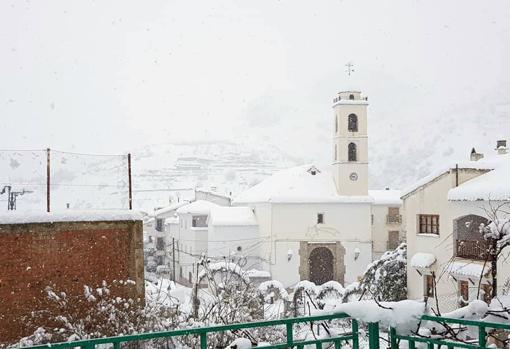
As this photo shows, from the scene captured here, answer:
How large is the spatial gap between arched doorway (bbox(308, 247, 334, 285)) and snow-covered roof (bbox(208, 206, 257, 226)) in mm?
4556

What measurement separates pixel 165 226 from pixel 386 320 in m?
47.4

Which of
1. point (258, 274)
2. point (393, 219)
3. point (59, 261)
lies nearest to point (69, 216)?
point (59, 261)

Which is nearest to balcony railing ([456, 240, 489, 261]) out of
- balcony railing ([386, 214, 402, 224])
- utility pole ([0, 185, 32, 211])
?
utility pole ([0, 185, 32, 211])

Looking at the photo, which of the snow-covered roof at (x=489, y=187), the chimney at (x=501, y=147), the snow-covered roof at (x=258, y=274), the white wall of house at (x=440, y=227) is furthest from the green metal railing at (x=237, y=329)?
the snow-covered roof at (x=258, y=274)

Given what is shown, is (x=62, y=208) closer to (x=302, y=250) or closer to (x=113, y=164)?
(x=113, y=164)

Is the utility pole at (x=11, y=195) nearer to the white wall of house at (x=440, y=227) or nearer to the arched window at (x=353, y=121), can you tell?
the white wall of house at (x=440, y=227)

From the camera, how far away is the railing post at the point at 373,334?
182 inches

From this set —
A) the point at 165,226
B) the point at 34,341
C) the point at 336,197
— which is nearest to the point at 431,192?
the point at 336,197

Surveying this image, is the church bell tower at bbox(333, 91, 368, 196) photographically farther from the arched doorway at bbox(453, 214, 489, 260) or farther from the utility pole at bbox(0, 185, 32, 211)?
the utility pole at bbox(0, 185, 32, 211)

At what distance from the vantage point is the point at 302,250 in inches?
1554

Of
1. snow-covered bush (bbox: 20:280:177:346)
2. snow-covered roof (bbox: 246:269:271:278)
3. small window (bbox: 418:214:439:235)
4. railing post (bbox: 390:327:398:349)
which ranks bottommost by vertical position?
snow-covered roof (bbox: 246:269:271:278)

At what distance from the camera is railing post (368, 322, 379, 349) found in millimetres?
4633

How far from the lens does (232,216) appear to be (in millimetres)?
40781

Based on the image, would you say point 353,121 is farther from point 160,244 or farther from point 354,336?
point 354,336
